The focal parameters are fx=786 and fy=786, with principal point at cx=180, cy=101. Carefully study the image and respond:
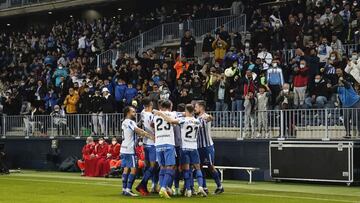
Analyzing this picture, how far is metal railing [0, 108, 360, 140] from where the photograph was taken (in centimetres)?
2552

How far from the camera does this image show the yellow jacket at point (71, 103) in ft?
117

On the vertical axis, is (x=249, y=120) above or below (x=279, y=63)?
below

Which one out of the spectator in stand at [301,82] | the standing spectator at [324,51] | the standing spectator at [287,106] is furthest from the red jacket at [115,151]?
the standing spectator at [324,51]

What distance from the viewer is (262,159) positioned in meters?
28.0

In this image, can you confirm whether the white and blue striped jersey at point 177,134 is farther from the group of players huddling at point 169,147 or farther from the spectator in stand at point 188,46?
the spectator in stand at point 188,46

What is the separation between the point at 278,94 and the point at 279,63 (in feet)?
5.21

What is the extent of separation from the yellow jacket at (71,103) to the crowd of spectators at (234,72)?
0.05 metres

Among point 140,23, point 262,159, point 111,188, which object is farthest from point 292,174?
point 140,23

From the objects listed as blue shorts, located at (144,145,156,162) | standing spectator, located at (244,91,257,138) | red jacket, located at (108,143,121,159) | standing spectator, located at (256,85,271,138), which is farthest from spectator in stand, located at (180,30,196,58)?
blue shorts, located at (144,145,156,162)

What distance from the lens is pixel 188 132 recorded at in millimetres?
20453

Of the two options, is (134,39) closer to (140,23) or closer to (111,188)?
(140,23)

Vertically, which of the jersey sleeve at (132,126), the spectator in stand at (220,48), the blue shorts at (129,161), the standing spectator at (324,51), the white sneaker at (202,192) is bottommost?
the white sneaker at (202,192)

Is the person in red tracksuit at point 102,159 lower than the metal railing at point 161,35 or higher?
lower

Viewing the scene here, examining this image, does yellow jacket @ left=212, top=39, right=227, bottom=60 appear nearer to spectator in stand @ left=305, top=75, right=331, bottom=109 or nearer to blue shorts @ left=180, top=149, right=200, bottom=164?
spectator in stand @ left=305, top=75, right=331, bottom=109
